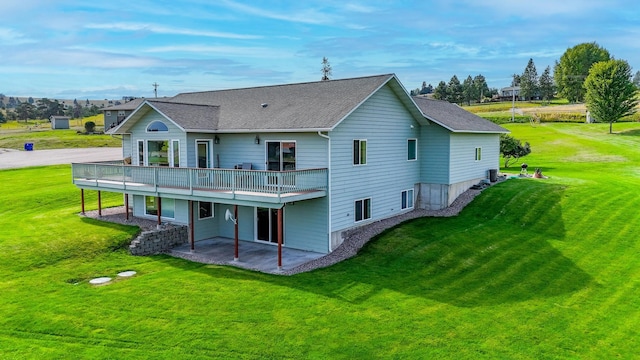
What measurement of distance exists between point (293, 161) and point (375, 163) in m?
3.82

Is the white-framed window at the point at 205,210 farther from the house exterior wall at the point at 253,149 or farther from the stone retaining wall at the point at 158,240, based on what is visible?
the house exterior wall at the point at 253,149

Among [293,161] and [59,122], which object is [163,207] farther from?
[59,122]

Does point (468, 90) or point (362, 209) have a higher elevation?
point (468, 90)

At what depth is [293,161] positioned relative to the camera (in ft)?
63.4

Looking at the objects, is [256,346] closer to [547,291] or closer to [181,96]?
[547,291]

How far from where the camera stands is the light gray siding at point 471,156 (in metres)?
23.7

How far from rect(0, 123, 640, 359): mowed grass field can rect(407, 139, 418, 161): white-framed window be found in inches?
143

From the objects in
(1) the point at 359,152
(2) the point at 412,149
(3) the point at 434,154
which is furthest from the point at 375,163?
(3) the point at 434,154

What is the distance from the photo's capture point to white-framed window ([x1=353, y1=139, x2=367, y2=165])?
64.0 feet

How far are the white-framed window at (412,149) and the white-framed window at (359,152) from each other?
4.00 metres

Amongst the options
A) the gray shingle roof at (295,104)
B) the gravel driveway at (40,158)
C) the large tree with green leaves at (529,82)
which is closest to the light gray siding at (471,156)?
the gray shingle roof at (295,104)

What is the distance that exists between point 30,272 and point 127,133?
30.5 feet

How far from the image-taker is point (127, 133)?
2331 centimetres

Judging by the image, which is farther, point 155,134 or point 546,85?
point 546,85
